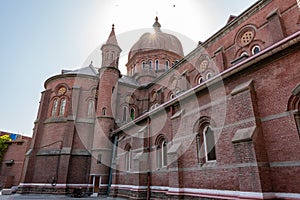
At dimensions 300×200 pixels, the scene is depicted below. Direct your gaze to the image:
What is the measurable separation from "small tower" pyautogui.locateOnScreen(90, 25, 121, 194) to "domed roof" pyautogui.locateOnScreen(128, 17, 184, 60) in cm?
806

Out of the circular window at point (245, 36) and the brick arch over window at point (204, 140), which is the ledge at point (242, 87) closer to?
the brick arch over window at point (204, 140)

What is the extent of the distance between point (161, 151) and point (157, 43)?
71.7 ft

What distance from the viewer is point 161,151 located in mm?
13273

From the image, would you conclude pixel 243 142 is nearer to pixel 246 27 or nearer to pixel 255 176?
pixel 255 176

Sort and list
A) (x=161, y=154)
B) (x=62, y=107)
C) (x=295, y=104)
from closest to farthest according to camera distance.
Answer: (x=295, y=104)
(x=161, y=154)
(x=62, y=107)

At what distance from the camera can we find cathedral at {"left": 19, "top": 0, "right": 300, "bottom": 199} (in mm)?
7230

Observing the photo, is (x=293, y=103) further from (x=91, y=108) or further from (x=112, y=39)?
→ (x=112, y=39)

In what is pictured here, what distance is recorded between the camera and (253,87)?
8336mm

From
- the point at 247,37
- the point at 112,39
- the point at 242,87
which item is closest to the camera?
the point at 242,87

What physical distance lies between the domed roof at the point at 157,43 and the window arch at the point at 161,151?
2016 centimetres

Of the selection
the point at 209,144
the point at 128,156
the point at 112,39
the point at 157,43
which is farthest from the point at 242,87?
the point at 157,43

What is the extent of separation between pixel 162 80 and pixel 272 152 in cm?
1620

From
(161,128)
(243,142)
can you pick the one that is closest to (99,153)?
(161,128)

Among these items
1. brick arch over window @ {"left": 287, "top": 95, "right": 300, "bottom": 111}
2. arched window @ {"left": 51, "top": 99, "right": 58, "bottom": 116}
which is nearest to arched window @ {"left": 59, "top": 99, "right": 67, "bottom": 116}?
arched window @ {"left": 51, "top": 99, "right": 58, "bottom": 116}
